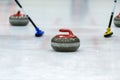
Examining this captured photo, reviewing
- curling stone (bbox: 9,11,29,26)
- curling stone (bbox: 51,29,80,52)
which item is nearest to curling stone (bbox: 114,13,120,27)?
curling stone (bbox: 9,11,29,26)

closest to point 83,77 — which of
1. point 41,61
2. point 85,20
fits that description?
point 41,61

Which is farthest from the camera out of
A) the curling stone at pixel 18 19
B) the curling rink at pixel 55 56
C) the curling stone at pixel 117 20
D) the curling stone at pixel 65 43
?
the curling stone at pixel 18 19

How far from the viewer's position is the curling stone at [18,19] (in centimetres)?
815

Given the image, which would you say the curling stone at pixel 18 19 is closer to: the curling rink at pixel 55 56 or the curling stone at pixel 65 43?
the curling rink at pixel 55 56

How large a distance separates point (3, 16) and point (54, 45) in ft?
16.2

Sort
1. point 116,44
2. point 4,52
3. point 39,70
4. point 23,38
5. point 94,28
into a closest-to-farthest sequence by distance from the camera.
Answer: point 39,70, point 4,52, point 116,44, point 23,38, point 94,28

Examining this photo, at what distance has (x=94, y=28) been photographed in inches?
318

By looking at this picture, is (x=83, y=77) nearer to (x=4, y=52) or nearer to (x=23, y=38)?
(x=4, y=52)

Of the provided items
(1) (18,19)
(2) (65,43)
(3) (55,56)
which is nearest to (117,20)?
(1) (18,19)

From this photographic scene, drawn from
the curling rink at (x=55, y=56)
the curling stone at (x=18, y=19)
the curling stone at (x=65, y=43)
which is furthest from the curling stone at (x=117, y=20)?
the curling stone at (x=65, y=43)

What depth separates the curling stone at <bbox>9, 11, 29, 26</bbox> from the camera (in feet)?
26.7

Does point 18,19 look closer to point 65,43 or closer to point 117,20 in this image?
point 117,20

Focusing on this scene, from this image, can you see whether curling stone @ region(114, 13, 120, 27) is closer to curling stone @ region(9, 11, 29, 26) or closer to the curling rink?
the curling rink

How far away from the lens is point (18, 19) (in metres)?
8.16
